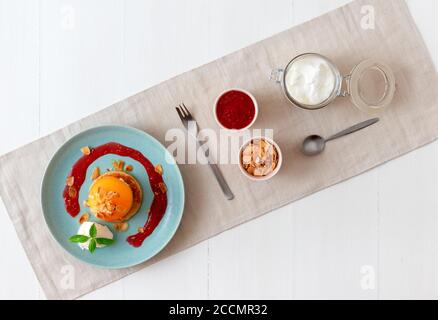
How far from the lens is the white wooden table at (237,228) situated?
1351 millimetres

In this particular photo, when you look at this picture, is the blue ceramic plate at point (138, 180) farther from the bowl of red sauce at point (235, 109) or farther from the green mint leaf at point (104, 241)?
the bowl of red sauce at point (235, 109)

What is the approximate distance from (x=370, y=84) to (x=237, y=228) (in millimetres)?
483

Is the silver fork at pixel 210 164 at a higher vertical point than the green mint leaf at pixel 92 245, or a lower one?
higher

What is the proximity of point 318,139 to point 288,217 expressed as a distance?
0.21 meters

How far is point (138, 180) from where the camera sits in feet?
4.29

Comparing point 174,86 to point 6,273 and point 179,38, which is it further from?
point 6,273

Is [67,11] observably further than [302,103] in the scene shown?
Yes

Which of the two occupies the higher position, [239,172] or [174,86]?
[174,86]

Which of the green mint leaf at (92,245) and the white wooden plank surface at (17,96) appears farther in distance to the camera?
the white wooden plank surface at (17,96)

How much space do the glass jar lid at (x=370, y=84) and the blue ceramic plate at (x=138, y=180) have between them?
474 mm

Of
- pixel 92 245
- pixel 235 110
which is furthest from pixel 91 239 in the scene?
pixel 235 110

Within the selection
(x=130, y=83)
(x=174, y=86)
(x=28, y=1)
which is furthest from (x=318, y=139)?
→ (x=28, y=1)

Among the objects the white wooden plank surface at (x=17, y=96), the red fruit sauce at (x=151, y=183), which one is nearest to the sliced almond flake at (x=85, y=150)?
the red fruit sauce at (x=151, y=183)

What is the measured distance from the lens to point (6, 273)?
1.35 metres
